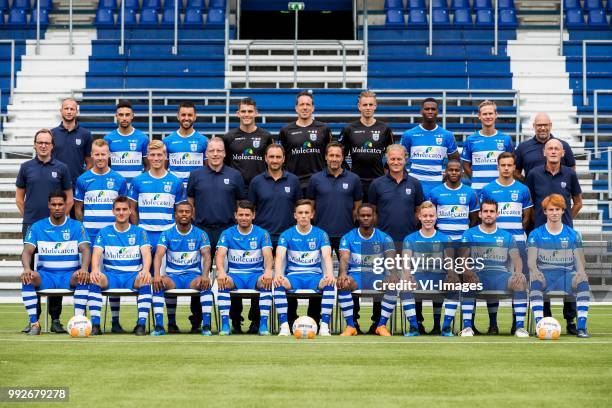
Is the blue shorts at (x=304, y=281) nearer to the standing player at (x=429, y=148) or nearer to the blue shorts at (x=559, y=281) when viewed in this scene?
the standing player at (x=429, y=148)

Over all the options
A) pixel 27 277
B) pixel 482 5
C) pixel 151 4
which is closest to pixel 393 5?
pixel 482 5

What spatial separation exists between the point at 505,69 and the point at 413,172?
10219 millimetres

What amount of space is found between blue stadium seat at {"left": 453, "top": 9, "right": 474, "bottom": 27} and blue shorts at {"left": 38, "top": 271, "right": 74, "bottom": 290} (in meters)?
13.4

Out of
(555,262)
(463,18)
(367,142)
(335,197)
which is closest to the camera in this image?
(555,262)

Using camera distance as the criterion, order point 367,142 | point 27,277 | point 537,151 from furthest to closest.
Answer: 1. point 367,142
2. point 537,151
3. point 27,277

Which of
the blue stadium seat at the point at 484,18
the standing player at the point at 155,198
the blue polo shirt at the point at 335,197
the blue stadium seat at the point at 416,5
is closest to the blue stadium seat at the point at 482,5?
the blue stadium seat at the point at 484,18

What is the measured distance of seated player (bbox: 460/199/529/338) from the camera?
1027 centimetres

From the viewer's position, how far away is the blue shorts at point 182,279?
1086cm

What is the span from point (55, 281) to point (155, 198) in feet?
4.26

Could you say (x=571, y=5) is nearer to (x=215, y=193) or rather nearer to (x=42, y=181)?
(x=215, y=193)

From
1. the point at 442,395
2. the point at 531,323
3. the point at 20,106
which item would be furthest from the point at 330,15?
the point at 442,395

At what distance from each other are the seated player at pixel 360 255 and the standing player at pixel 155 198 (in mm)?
1843

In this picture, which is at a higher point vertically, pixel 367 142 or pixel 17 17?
pixel 17 17

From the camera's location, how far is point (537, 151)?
1130cm
